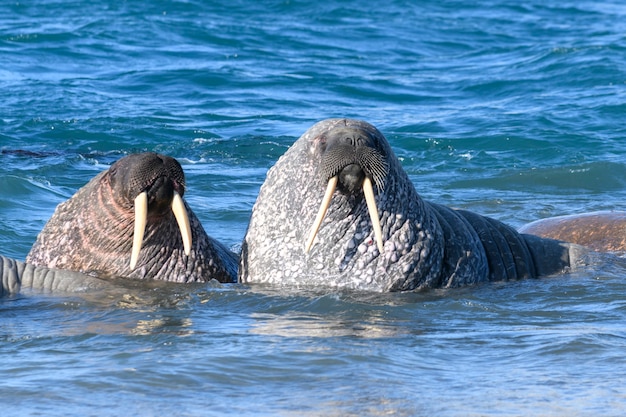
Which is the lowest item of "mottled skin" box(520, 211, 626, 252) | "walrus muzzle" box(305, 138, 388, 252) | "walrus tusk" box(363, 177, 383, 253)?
"mottled skin" box(520, 211, 626, 252)

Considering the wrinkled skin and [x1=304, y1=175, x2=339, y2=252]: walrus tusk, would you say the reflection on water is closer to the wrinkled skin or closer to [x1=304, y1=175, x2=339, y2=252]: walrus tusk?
[x1=304, y1=175, x2=339, y2=252]: walrus tusk

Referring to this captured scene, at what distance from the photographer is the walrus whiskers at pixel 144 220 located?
7.43m

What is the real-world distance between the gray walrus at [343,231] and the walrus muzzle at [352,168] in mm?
20

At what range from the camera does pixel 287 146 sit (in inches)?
620

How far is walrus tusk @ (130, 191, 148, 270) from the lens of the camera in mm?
7418

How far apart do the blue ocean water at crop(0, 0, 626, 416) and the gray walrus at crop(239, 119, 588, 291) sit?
0.18 m

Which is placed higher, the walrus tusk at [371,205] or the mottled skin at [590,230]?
the walrus tusk at [371,205]

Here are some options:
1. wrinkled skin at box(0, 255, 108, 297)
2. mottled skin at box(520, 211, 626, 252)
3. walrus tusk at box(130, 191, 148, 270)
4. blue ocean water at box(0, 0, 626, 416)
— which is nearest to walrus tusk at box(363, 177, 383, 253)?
blue ocean water at box(0, 0, 626, 416)

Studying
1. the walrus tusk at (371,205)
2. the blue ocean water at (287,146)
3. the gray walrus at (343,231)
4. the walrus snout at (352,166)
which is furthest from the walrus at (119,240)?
the walrus tusk at (371,205)

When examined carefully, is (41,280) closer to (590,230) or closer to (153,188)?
(153,188)

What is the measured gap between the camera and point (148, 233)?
8164 millimetres

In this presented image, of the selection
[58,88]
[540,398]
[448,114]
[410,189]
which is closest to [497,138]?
[448,114]

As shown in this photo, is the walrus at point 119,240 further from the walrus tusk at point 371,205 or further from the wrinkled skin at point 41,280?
the walrus tusk at point 371,205

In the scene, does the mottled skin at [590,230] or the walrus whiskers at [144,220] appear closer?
the walrus whiskers at [144,220]
